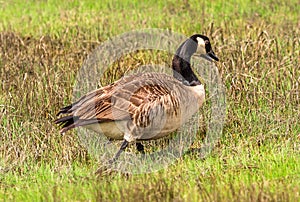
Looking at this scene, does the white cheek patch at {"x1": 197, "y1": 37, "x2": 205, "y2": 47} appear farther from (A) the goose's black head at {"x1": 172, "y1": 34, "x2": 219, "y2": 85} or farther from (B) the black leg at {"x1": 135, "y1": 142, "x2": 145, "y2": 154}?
(B) the black leg at {"x1": 135, "y1": 142, "x2": 145, "y2": 154}

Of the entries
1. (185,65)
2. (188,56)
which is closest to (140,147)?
(185,65)

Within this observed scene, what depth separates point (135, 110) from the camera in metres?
6.36

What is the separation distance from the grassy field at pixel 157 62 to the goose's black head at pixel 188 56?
62cm

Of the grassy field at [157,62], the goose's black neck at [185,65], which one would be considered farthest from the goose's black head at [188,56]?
the grassy field at [157,62]

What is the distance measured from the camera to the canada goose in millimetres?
6363

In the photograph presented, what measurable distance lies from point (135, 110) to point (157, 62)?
3.59 meters

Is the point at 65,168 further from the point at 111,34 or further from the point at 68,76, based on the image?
the point at 111,34

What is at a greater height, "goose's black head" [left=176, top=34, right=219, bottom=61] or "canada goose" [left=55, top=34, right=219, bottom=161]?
"goose's black head" [left=176, top=34, right=219, bottom=61]

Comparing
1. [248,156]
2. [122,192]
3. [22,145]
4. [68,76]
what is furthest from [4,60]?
[122,192]

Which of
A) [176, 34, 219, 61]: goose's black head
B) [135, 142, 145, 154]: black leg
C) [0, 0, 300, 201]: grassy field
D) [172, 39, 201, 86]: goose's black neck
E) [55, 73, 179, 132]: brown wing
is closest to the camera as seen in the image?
[0, 0, 300, 201]: grassy field

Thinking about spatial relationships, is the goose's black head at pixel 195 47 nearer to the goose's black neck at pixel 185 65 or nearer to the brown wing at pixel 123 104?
the goose's black neck at pixel 185 65

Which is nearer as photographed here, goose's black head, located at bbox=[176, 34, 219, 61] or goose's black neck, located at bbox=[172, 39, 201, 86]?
goose's black neck, located at bbox=[172, 39, 201, 86]

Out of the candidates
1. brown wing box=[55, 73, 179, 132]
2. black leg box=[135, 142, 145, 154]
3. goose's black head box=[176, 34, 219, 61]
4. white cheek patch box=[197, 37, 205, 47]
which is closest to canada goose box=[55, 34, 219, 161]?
brown wing box=[55, 73, 179, 132]

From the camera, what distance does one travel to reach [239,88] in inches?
310
